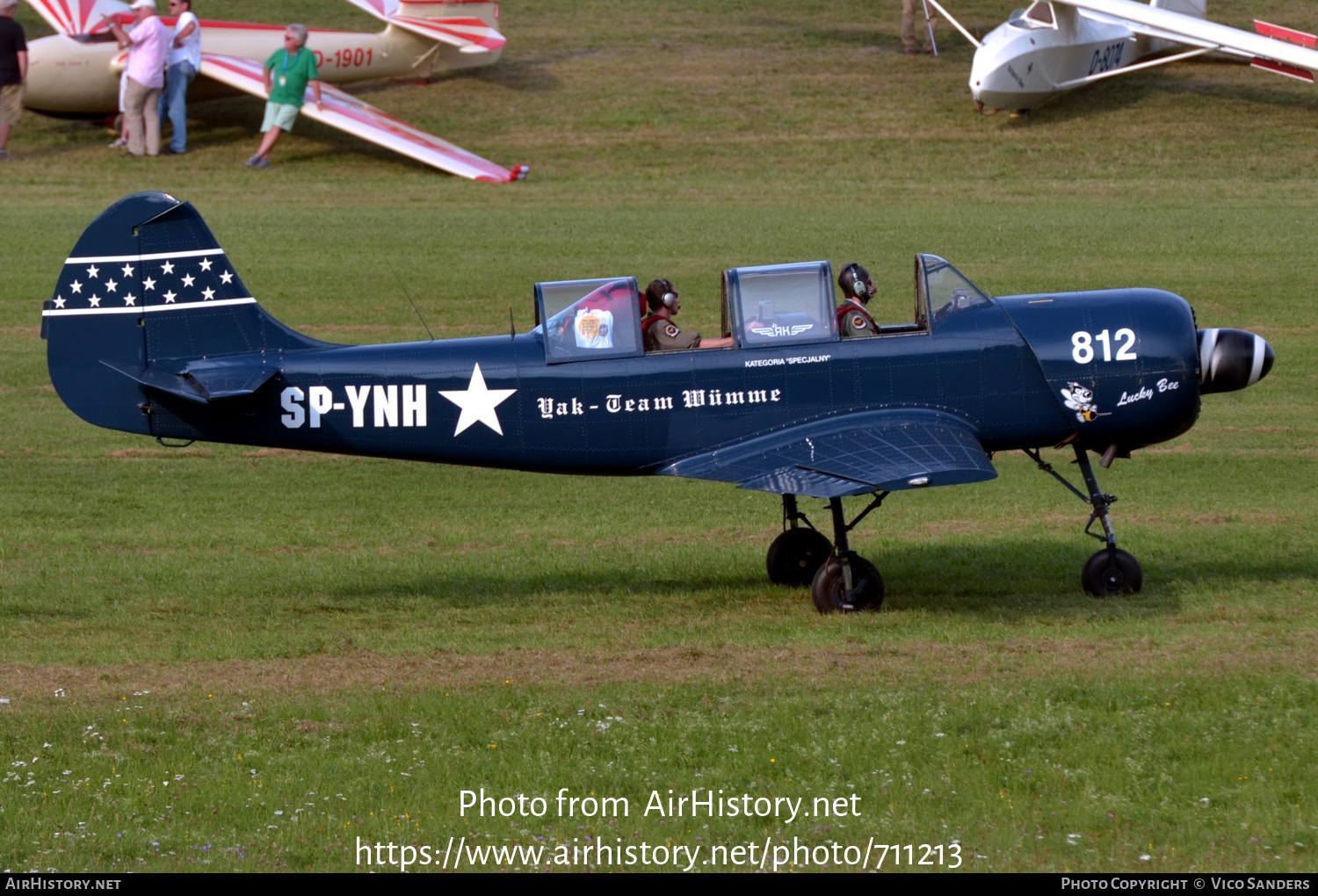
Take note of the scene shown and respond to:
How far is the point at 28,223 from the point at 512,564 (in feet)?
54.1

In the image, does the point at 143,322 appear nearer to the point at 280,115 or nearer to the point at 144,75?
the point at 144,75

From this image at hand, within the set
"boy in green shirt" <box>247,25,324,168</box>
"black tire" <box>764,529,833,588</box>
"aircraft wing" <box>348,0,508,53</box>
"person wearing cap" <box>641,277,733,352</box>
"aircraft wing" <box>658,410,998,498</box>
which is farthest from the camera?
"aircraft wing" <box>348,0,508,53</box>

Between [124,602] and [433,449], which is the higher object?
[433,449]

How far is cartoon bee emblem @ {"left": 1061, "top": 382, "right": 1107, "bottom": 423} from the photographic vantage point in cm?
1121

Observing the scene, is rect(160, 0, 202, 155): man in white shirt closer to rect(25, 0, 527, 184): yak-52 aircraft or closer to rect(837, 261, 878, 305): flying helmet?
rect(25, 0, 527, 184): yak-52 aircraft

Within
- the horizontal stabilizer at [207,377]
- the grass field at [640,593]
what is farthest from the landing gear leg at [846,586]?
the horizontal stabilizer at [207,377]

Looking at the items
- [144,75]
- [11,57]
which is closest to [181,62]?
[144,75]

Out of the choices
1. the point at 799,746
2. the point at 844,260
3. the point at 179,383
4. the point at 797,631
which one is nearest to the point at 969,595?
the point at 797,631

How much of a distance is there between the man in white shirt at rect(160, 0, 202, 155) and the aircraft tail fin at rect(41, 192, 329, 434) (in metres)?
18.8

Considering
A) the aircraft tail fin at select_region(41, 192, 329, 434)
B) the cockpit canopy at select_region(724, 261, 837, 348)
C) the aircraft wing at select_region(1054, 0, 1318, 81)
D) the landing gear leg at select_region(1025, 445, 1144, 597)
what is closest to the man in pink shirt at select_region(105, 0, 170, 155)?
the aircraft wing at select_region(1054, 0, 1318, 81)

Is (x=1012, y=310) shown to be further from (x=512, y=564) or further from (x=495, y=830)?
(x=495, y=830)

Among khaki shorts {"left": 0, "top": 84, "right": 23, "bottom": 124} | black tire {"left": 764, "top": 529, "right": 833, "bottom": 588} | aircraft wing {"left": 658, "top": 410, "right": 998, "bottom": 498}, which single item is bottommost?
black tire {"left": 764, "top": 529, "right": 833, "bottom": 588}

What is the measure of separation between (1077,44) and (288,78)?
631 inches

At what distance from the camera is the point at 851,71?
34.2 meters
